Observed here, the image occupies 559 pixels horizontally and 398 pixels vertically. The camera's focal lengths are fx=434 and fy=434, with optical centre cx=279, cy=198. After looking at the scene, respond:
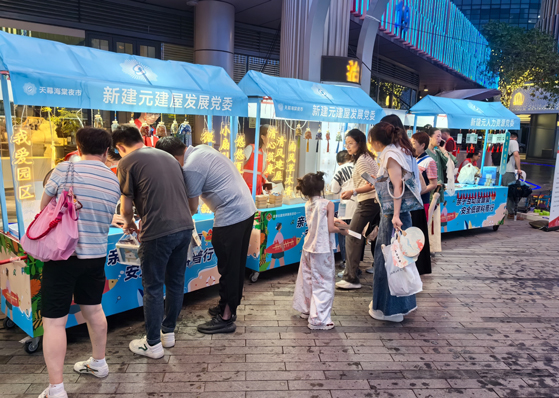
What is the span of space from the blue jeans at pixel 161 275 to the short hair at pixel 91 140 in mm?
650

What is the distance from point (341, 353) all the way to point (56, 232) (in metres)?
2.07

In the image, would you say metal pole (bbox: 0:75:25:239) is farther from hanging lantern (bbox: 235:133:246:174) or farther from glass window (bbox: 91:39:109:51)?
glass window (bbox: 91:39:109:51)

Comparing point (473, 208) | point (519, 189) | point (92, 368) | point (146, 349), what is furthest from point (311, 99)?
point (519, 189)

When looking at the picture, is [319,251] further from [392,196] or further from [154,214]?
[154,214]

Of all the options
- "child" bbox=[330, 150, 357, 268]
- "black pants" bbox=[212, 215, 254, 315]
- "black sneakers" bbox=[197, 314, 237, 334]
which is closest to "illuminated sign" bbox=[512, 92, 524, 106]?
"child" bbox=[330, 150, 357, 268]

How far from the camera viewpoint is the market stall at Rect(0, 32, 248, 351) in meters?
2.84

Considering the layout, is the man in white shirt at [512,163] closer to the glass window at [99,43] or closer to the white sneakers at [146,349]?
the white sneakers at [146,349]

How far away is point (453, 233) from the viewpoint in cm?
742

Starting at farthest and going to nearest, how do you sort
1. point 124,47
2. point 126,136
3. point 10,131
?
point 124,47 → point 10,131 → point 126,136

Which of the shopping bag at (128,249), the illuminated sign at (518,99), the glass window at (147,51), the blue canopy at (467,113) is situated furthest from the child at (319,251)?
the illuminated sign at (518,99)

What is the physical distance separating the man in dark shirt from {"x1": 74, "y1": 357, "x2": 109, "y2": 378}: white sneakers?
31 cm

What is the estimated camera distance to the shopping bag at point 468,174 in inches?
294

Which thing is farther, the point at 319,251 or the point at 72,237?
the point at 319,251

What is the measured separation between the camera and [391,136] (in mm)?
3543
